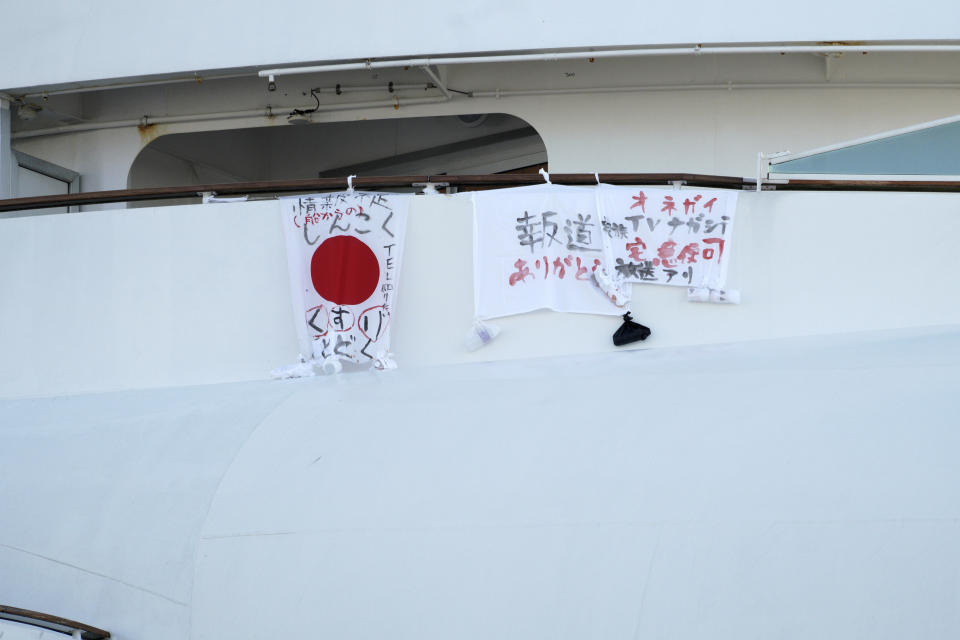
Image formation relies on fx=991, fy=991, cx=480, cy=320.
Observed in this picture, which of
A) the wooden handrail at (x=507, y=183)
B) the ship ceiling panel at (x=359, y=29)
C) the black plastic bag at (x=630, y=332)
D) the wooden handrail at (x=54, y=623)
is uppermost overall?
the ship ceiling panel at (x=359, y=29)

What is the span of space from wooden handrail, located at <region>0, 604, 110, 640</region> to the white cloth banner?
1.59 metres

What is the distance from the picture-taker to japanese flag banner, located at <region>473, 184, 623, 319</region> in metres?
4.38

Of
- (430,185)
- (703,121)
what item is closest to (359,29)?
(430,185)

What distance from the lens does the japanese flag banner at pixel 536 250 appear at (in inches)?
172

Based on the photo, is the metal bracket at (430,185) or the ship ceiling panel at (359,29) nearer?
the metal bracket at (430,185)

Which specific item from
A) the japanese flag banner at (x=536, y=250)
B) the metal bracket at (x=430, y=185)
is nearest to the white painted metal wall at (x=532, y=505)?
the japanese flag banner at (x=536, y=250)

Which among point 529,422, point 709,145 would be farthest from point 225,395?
point 709,145

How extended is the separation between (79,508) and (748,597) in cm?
239

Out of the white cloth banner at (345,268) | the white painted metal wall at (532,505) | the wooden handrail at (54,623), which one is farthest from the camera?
the white cloth banner at (345,268)

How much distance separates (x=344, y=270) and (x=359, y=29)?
1714mm

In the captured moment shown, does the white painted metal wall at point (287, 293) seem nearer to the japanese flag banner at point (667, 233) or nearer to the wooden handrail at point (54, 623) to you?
the japanese flag banner at point (667, 233)

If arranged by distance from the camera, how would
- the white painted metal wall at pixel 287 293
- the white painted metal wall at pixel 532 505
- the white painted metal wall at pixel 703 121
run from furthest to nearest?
the white painted metal wall at pixel 703 121 < the white painted metal wall at pixel 287 293 < the white painted metal wall at pixel 532 505

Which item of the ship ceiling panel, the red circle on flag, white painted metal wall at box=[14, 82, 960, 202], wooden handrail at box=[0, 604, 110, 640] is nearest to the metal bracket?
the red circle on flag

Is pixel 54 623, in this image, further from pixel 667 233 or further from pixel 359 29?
pixel 359 29
